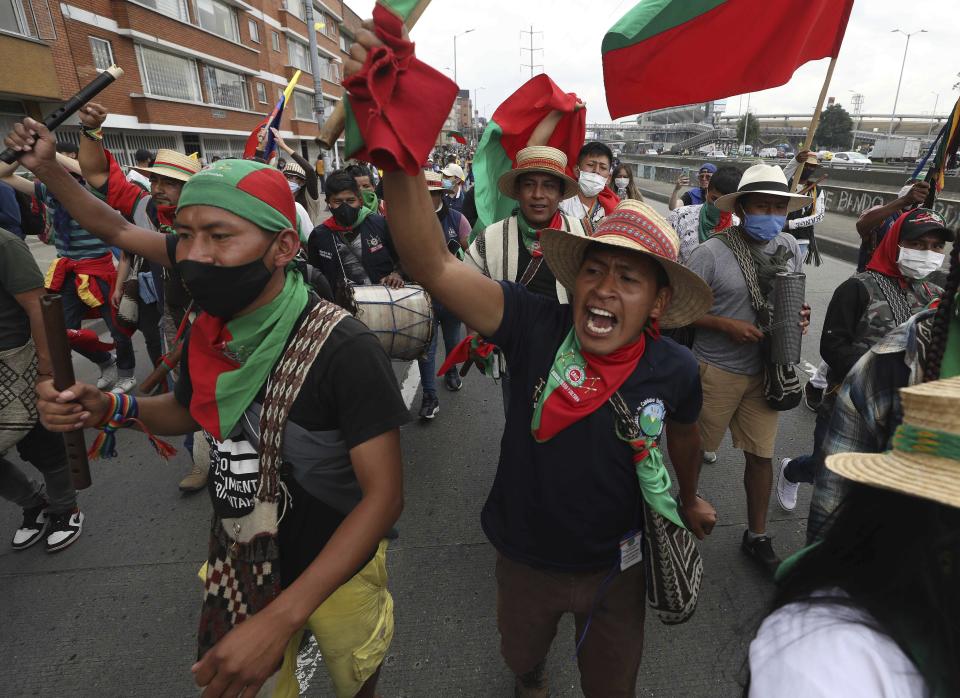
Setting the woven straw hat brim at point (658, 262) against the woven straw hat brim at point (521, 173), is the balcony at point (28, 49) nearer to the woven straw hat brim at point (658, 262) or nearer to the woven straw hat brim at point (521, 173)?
the woven straw hat brim at point (521, 173)

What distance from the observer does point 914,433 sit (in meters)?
0.71

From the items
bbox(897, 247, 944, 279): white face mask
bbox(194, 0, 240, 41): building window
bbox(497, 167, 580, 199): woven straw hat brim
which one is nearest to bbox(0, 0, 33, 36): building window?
bbox(194, 0, 240, 41): building window

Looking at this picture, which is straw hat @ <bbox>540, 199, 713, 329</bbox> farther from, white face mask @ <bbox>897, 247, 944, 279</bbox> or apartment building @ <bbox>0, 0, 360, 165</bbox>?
apartment building @ <bbox>0, 0, 360, 165</bbox>

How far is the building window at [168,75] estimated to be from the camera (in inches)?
822

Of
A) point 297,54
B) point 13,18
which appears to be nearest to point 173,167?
point 13,18

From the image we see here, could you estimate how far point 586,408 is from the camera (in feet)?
4.95

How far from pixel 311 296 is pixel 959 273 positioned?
1.64 meters

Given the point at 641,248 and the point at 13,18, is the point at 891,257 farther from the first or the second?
the point at 13,18

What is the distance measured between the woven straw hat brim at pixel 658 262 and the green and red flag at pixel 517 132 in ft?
6.05

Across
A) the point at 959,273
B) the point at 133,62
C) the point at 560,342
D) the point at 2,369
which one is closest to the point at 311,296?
the point at 560,342

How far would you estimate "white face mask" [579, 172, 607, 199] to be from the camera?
4461mm

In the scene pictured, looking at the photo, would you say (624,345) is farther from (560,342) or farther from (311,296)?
(311,296)

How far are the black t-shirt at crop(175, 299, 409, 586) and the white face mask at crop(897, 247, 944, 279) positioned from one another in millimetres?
2479

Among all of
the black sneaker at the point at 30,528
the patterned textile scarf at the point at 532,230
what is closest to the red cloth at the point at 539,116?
the patterned textile scarf at the point at 532,230
